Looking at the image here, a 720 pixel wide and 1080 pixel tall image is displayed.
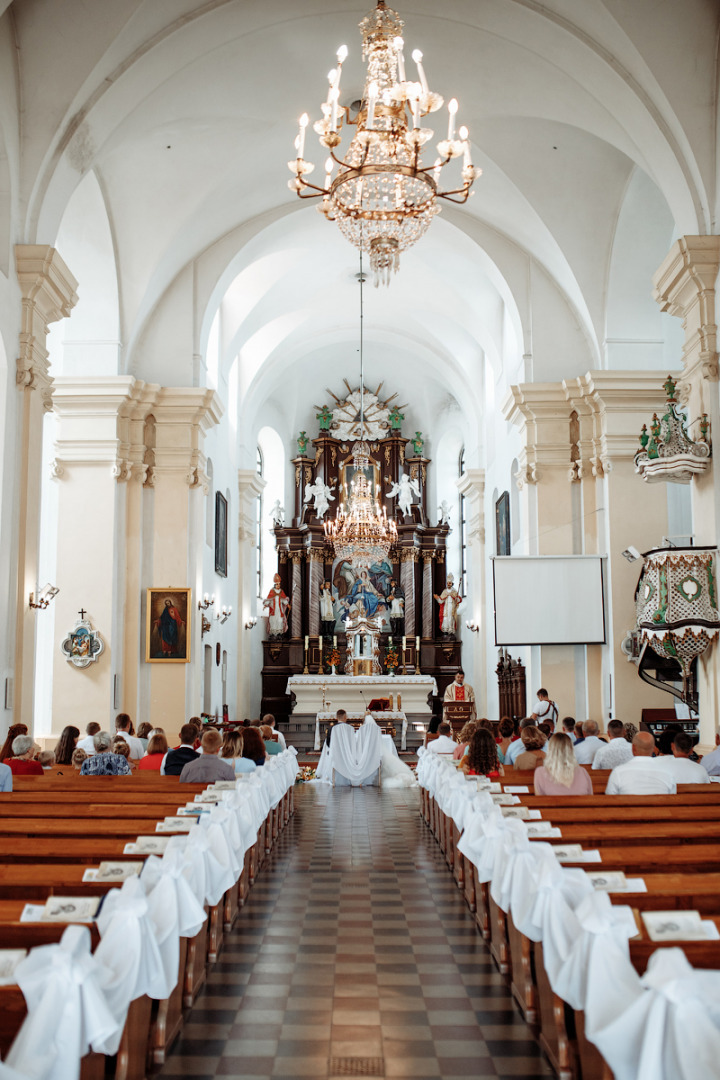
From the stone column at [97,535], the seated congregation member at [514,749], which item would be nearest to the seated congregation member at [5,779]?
the seated congregation member at [514,749]

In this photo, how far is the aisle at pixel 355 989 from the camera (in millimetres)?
3570

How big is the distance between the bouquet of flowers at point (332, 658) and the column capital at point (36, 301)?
46.9 feet

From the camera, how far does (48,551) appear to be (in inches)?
570

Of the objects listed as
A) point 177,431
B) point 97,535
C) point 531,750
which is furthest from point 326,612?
point 531,750

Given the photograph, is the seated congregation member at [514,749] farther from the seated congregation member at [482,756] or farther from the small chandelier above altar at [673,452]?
the small chandelier above altar at [673,452]

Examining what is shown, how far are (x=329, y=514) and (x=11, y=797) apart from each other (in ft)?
62.9

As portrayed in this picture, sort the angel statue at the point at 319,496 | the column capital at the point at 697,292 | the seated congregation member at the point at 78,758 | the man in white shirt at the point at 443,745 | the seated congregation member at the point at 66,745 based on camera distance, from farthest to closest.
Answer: the angel statue at the point at 319,496, the man in white shirt at the point at 443,745, the column capital at the point at 697,292, the seated congregation member at the point at 66,745, the seated congregation member at the point at 78,758

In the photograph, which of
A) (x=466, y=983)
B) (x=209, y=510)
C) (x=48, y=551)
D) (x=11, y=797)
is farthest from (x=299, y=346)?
(x=466, y=983)

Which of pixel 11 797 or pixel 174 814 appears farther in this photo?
pixel 11 797

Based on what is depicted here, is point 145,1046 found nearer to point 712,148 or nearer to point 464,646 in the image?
point 712,148

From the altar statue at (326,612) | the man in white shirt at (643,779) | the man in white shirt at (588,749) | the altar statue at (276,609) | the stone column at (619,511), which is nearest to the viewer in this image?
the man in white shirt at (643,779)

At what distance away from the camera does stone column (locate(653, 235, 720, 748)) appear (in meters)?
9.63

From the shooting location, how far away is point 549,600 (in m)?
13.8

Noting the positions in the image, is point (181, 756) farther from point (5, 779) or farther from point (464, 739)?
point (464, 739)
